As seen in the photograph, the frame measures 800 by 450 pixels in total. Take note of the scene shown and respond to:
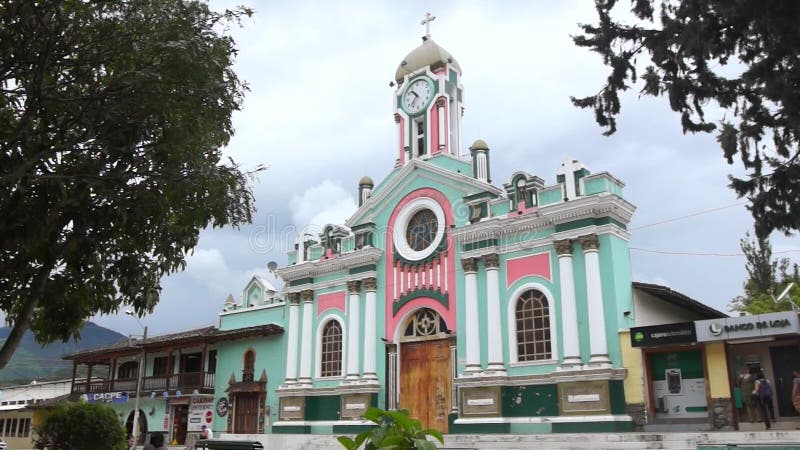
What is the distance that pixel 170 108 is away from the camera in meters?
8.85

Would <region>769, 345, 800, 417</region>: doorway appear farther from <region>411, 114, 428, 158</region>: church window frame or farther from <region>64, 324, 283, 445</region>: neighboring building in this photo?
<region>64, 324, 283, 445</region>: neighboring building

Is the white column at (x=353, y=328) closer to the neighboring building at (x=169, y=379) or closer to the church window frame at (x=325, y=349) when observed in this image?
the church window frame at (x=325, y=349)

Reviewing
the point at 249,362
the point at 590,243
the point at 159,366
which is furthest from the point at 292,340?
the point at 590,243

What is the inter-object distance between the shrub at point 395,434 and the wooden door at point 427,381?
1773 centimetres

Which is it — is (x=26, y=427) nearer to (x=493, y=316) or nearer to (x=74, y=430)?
(x=493, y=316)

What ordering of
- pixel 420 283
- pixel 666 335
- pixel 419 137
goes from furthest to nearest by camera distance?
pixel 419 137 < pixel 420 283 < pixel 666 335

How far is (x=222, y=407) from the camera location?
28.2 meters

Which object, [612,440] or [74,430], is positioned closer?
[74,430]

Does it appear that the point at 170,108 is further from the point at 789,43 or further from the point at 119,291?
the point at 789,43

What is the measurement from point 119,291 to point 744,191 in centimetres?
849

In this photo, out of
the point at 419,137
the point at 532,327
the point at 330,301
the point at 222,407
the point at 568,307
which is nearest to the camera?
the point at 568,307

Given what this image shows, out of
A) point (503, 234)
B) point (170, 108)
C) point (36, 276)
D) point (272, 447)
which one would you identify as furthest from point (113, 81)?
point (272, 447)

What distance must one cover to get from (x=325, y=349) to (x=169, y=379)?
8.19 m

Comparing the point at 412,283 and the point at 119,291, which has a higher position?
the point at 412,283
